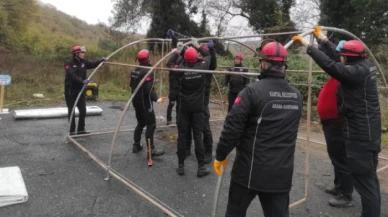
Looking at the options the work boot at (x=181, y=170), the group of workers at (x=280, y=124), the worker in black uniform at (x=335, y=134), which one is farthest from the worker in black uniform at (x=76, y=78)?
the worker in black uniform at (x=335, y=134)

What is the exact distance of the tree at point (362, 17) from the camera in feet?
50.3

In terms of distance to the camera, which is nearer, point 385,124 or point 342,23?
point 385,124

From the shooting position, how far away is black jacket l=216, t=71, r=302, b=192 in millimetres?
2490

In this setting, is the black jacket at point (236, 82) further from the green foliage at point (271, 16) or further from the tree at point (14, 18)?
the tree at point (14, 18)

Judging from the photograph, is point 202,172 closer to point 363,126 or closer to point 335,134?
point 335,134

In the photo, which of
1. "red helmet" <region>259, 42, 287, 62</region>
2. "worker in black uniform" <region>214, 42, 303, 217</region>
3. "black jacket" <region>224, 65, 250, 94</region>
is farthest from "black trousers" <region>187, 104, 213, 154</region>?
"red helmet" <region>259, 42, 287, 62</region>

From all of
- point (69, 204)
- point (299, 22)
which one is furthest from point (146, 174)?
point (299, 22)

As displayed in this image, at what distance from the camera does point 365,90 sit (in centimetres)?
326

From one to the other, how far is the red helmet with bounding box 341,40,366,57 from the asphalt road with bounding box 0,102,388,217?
1.91 metres

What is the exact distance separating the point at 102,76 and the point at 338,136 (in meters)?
12.1

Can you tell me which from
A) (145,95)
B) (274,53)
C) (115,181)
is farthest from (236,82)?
(274,53)

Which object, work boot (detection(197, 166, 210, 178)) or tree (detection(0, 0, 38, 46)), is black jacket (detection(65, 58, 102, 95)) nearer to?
work boot (detection(197, 166, 210, 178))

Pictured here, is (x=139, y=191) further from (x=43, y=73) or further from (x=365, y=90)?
(x=43, y=73)

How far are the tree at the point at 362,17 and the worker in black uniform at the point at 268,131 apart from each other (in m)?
15.1
